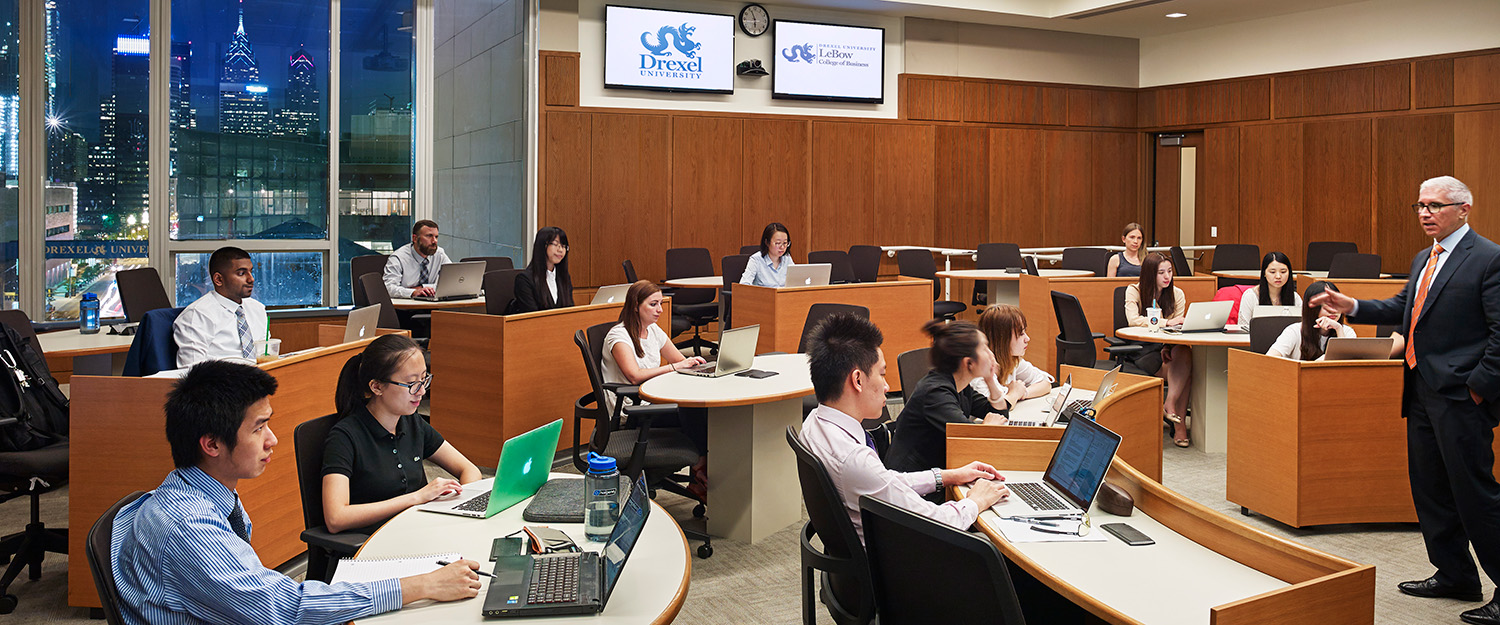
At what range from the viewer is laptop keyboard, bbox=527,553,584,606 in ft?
6.88

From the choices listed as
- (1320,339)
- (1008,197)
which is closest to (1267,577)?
(1320,339)

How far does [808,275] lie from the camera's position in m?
7.77

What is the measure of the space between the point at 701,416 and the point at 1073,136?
391 inches

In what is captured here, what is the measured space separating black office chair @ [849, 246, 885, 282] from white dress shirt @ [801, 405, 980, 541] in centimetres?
761

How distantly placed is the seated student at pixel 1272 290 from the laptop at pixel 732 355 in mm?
3657

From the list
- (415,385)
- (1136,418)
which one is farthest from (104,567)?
(1136,418)

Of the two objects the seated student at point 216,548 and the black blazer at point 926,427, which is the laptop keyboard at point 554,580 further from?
the black blazer at point 926,427

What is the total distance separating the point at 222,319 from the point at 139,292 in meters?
2.69

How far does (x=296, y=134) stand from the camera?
903cm

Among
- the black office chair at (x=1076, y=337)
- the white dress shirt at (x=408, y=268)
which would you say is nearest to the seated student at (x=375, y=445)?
the black office chair at (x=1076, y=337)

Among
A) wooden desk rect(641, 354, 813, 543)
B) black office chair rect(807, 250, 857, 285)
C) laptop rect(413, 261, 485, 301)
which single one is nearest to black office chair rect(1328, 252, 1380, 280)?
black office chair rect(807, 250, 857, 285)

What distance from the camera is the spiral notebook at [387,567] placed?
7.36ft

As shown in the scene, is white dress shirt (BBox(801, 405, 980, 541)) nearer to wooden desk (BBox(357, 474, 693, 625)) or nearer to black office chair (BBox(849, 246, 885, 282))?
wooden desk (BBox(357, 474, 693, 625))

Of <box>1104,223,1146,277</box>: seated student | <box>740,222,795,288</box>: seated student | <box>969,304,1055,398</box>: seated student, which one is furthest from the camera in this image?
<box>1104,223,1146,277</box>: seated student
